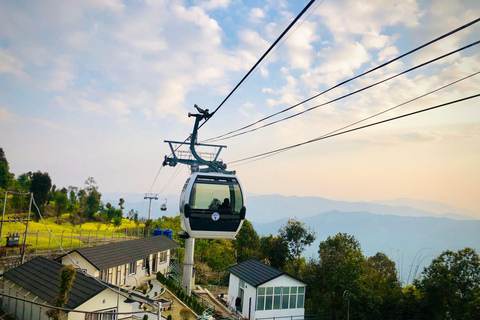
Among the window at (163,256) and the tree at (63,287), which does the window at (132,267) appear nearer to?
the window at (163,256)

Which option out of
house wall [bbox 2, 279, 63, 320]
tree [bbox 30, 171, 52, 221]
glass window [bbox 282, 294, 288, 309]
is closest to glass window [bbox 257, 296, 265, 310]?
glass window [bbox 282, 294, 288, 309]

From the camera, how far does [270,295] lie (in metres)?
24.7

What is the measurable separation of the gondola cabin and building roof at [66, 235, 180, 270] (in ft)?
41.4

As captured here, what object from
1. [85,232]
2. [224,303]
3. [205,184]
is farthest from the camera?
[85,232]

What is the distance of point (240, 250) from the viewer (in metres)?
44.6

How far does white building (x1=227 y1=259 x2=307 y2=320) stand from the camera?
80.2 ft

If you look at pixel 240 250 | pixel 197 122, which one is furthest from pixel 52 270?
pixel 240 250

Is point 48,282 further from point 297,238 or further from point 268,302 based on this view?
point 297,238

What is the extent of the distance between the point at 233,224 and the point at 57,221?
5122cm

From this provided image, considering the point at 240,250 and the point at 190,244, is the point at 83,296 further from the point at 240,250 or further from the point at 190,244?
the point at 240,250

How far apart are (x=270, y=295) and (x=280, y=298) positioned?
0.97 m

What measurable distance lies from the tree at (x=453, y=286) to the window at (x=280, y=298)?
9824mm

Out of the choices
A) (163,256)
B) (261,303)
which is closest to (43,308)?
(261,303)

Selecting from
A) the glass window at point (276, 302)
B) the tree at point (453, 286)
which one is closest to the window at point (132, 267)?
the glass window at point (276, 302)
